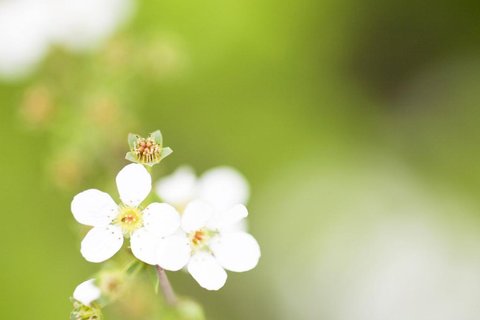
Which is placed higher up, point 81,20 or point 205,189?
point 81,20

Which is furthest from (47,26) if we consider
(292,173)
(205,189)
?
(292,173)

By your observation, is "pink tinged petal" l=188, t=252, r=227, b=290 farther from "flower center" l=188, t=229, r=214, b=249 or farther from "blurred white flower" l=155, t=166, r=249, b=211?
"blurred white flower" l=155, t=166, r=249, b=211

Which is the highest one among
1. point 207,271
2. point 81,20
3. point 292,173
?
point 81,20

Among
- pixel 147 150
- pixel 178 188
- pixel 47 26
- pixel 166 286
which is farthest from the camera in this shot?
Answer: pixel 47 26

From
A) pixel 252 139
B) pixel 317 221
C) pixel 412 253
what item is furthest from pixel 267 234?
pixel 412 253

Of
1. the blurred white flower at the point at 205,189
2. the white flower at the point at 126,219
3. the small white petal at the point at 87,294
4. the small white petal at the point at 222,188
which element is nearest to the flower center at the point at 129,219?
the white flower at the point at 126,219

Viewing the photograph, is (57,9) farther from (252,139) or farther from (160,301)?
(160,301)

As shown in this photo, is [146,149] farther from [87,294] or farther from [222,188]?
[222,188]

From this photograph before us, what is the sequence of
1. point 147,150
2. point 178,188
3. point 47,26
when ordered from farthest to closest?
point 47,26, point 178,188, point 147,150

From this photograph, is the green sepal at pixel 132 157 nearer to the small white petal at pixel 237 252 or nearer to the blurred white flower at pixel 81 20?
the small white petal at pixel 237 252
